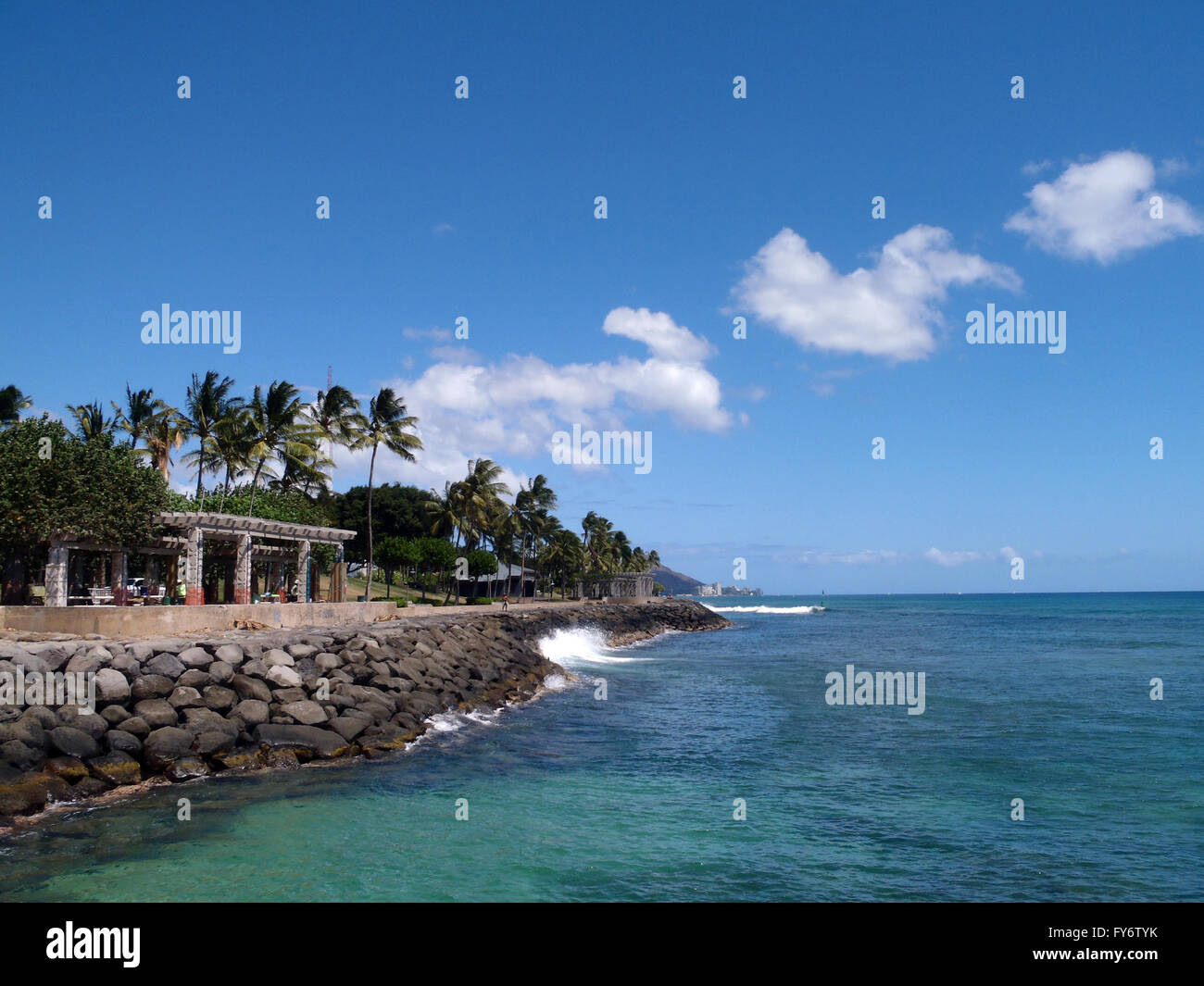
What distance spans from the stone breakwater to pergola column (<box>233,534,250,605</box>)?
13.7 ft

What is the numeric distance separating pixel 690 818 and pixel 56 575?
20.6 metres

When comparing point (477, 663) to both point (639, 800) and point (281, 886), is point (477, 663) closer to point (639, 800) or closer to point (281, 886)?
point (639, 800)

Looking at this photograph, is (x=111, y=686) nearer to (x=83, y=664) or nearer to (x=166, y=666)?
(x=83, y=664)

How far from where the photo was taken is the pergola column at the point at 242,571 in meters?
28.5

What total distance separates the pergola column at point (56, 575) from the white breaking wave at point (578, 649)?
20059 millimetres

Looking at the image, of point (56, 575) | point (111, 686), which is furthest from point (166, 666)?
point (56, 575)

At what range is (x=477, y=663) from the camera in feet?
93.7

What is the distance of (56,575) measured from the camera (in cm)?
2445

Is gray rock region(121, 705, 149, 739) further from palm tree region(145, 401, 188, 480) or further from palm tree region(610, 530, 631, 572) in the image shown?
palm tree region(610, 530, 631, 572)

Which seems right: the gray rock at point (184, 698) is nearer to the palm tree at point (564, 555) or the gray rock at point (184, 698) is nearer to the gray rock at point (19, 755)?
the gray rock at point (19, 755)

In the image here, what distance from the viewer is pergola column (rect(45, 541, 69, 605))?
24234 millimetres

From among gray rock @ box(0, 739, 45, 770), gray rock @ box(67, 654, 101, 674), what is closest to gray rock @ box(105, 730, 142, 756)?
gray rock @ box(0, 739, 45, 770)
